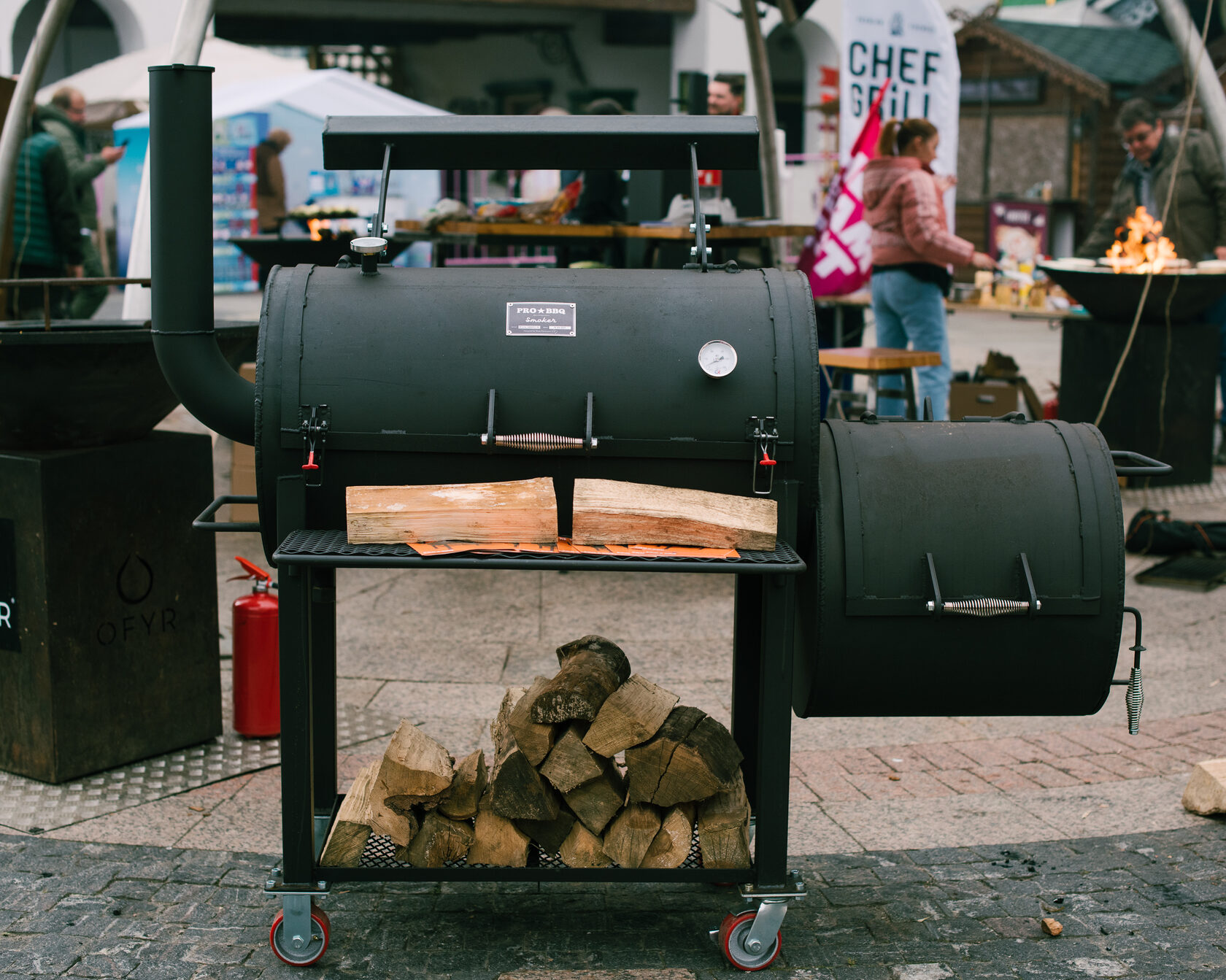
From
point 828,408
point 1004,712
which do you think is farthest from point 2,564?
point 828,408

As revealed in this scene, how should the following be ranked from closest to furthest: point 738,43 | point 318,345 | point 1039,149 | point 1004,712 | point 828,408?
point 318,345, point 1004,712, point 828,408, point 738,43, point 1039,149

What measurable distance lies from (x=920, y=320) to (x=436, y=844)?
5.24 meters

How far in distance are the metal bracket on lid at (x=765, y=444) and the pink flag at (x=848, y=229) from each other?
570 centimetres

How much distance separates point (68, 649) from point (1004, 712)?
267 cm

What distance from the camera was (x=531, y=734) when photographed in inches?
122

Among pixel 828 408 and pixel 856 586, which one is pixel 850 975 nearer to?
pixel 856 586

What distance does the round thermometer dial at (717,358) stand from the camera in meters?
2.84

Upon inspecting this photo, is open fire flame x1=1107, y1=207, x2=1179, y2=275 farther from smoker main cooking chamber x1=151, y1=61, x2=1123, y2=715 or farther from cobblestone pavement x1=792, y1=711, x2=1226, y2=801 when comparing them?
smoker main cooking chamber x1=151, y1=61, x2=1123, y2=715

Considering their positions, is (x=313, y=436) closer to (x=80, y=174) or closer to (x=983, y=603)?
(x=983, y=603)

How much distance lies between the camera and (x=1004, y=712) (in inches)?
122

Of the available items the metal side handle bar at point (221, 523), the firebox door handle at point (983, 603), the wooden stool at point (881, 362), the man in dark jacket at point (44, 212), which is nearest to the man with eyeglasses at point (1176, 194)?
the wooden stool at point (881, 362)

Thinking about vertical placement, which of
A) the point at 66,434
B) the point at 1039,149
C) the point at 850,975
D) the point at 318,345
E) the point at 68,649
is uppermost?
the point at 1039,149

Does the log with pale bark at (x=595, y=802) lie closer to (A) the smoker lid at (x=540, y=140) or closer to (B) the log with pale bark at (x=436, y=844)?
(B) the log with pale bark at (x=436, y=844)

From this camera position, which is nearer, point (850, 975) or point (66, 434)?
point (850, 975)
